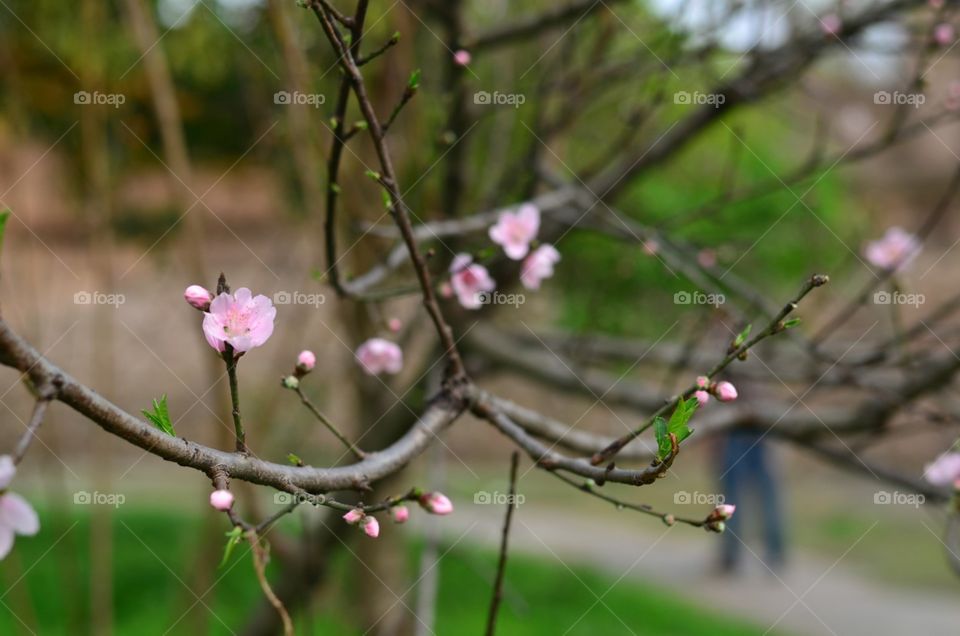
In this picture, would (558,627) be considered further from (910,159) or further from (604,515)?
(910,159)

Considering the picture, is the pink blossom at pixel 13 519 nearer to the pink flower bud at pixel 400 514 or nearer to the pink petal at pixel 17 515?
the pink petal at pixel 17 515

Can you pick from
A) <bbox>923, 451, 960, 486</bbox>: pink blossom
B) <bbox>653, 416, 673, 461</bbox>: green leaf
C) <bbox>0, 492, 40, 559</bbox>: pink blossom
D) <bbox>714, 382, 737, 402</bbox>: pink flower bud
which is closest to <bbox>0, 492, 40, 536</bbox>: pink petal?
<bbox>0, 492, 40, 559</bbox>: pink blossom

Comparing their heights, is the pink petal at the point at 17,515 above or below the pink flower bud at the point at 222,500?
below

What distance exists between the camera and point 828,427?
6.03 ft

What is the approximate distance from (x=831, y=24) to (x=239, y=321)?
198cm

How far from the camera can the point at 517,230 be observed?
1.38 m

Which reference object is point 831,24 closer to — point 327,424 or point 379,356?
point 379,356

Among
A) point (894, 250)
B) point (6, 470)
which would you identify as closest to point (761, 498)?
point (894, 250)

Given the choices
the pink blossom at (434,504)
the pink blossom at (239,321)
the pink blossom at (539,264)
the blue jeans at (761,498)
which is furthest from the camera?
the blue jeans at (761,498)

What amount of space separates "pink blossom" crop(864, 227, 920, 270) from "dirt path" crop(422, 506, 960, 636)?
8.27 feet

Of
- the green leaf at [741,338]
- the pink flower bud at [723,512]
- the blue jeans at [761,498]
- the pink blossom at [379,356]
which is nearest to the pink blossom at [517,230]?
the pink blossom at [379,356]

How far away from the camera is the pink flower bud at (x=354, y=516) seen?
0.70 meters

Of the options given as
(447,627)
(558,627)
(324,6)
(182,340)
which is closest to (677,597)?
(558,627)

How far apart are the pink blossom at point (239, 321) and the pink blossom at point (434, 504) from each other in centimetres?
20
